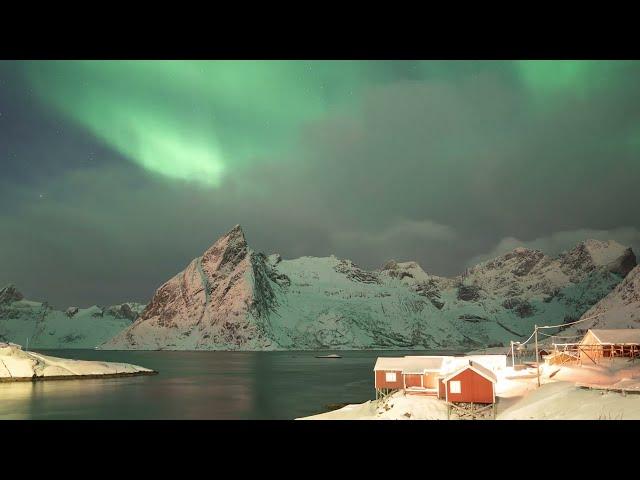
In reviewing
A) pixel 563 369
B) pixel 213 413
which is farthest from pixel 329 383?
pixel 563 369

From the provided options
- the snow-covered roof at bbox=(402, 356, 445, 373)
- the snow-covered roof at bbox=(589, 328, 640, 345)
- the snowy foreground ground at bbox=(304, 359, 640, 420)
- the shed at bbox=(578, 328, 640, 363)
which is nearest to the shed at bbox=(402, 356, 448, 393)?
the snow-covered roof at bbox=(402, 356, 445, 373)

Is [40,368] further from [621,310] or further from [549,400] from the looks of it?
[621,310]

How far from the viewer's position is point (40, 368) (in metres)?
128

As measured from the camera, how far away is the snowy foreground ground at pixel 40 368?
122 m

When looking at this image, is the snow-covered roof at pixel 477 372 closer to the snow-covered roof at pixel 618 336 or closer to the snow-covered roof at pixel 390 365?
the snow-covered roof at pixel 390 365

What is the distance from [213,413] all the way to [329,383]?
156ft

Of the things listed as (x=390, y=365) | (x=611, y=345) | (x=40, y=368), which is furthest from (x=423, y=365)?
(x=40, y=368)

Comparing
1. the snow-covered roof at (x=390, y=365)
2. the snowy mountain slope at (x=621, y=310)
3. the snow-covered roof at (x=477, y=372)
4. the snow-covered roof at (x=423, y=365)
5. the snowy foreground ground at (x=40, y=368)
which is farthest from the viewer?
the snowy mountain slope at (x=621, y=310)

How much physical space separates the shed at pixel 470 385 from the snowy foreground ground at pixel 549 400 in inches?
72.4

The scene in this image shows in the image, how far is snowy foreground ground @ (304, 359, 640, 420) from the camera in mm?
35500

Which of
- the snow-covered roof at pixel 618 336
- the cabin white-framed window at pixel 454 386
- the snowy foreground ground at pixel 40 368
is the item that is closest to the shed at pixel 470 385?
the cabin white-framed window at pixel 454 386

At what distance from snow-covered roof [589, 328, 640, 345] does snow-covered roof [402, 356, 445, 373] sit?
112 feet

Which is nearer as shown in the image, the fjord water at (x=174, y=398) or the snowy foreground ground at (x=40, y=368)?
the fjord water at (x=174, y=398)
